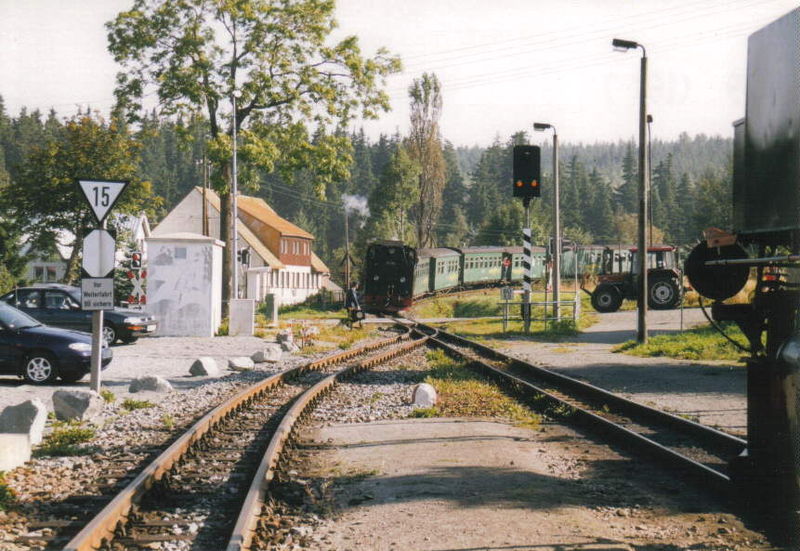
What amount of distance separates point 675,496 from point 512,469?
1.46m

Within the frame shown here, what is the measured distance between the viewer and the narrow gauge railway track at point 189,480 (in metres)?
5.44

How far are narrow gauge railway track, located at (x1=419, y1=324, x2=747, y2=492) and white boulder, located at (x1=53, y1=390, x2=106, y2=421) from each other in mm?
5834

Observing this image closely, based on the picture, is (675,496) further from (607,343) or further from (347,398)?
(607,343)

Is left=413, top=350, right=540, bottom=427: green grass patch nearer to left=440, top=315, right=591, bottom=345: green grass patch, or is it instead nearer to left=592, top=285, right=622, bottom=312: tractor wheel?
left=440, top=315, right=591, bottom=345: green grass patch

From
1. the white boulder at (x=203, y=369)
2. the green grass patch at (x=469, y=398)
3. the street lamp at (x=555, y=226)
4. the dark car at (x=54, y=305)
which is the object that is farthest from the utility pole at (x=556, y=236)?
the white boulder at (x=203, y=369)

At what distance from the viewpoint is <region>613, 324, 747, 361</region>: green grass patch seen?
18.7 m

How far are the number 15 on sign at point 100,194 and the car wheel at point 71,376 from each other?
4.11 meters

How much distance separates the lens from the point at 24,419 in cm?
894

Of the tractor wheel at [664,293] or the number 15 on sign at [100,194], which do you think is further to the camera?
the tractor wheel at [664,293]

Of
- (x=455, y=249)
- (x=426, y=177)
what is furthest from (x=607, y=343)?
(x=426, y=177)

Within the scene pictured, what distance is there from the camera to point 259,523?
5711 mm

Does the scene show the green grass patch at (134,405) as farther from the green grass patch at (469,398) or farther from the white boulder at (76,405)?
the green grass patch at (469,398)

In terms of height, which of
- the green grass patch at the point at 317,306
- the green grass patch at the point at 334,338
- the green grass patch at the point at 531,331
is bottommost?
the green grass patch at the point at 317,306

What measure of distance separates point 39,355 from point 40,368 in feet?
0.75
